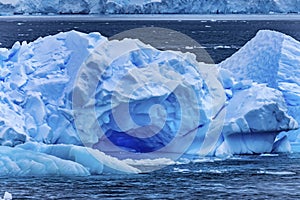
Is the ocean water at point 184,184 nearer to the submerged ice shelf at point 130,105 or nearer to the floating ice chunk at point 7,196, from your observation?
the floating ice chunk at point 7,196

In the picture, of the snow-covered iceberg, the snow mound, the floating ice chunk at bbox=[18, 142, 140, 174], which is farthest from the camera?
the snow-covered iceberg

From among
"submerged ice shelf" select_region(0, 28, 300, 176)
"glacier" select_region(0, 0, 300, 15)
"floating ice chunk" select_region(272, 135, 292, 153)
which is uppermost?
"submerged ice shelf" select_region(0, 28, 300, 176)

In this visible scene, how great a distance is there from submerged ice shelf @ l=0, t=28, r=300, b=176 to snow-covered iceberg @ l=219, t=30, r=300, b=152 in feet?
3.28

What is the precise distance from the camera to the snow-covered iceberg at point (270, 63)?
22.0m

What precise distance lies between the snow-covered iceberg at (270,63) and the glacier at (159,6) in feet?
321

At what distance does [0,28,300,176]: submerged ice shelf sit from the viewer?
19.3 meters

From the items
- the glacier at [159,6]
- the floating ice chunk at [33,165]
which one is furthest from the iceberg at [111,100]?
the glacier at [159,6]

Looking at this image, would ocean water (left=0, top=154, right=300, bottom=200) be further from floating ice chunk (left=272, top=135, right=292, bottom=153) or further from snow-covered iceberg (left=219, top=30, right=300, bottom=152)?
snow-covered iceberg (left=219, top=30, right=300, bottom=152)

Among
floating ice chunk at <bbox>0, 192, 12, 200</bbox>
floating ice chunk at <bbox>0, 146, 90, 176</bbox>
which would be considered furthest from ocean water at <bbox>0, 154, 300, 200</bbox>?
floating ice chunk at <bbox>0, 192, 12, 200</bbox>

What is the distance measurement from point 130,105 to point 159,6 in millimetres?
112912

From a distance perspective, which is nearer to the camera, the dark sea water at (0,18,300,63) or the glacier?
A: the dark sea water at (0,18,300,63)

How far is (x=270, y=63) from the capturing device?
22.2m

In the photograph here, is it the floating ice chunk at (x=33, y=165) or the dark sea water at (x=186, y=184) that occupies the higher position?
the floating ice chunk at (x=33, y=165)

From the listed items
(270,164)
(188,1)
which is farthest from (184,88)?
(188,1)
